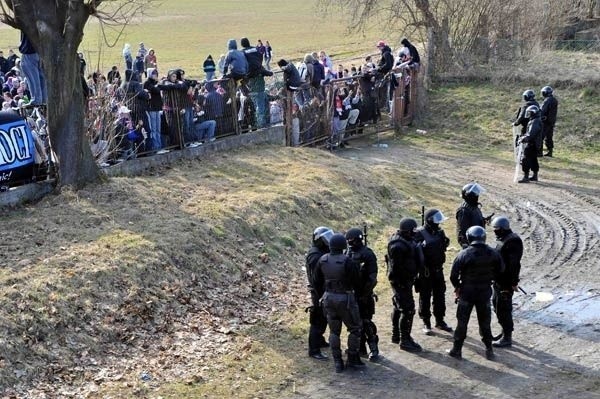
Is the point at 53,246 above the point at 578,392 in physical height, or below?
above

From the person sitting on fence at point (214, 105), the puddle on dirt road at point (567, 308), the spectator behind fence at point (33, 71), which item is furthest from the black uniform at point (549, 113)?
the spectator behind fence at point (33, 71)

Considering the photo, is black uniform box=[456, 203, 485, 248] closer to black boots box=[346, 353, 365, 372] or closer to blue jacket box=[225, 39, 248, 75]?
black boots box=[346, 353, 365, 372]

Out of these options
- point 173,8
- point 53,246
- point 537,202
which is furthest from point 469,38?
point 173,8

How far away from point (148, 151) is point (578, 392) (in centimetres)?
1046

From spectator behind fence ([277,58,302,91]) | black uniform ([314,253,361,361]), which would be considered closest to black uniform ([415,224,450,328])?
black uniform ([314,253,361,361])

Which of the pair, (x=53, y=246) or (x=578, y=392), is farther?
(x=53, y=246)

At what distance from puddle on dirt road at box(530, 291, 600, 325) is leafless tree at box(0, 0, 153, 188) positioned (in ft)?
26.1

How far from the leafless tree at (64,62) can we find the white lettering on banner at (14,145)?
0.57 meters

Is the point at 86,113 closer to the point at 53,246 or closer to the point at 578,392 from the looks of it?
the point at 53,246

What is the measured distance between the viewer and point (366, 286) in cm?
1159

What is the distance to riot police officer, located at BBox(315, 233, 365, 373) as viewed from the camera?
36.5ft

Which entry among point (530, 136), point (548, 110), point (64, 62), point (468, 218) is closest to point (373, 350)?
point (468, 218)

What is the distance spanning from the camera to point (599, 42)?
113 ft

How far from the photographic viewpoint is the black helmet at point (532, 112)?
21.1 metres
